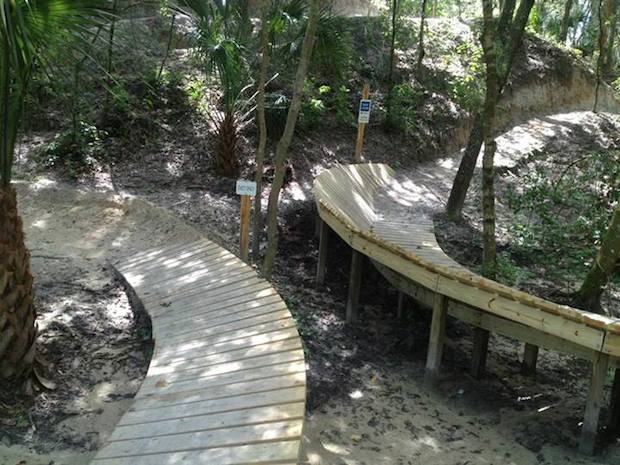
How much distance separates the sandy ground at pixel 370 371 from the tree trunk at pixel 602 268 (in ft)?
3.78

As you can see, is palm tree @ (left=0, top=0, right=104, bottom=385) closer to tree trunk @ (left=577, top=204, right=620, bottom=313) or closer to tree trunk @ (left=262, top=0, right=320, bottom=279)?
tree trunk @ (left=262, top=0, right=320, bottom=279)

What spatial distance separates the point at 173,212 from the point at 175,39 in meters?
7.75

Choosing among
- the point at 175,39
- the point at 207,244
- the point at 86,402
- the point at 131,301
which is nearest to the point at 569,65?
the point at 175,39

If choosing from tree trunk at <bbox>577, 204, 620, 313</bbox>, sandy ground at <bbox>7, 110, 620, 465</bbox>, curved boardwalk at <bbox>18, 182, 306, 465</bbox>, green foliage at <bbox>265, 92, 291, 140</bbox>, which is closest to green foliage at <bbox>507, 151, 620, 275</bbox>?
tree trunk at <bbox>577, 204, 620, 313</bbox>

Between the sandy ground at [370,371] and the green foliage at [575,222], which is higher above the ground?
the green foliage at [575,222]

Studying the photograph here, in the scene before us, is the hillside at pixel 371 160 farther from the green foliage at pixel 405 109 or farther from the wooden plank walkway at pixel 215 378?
the wooden plank walkway at pixel 215 378

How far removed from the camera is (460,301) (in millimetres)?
6074

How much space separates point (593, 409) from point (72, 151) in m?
9.31

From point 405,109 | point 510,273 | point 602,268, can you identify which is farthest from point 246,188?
point 405,109

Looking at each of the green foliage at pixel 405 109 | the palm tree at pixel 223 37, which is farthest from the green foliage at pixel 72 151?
the green foliage at pixel 405 109

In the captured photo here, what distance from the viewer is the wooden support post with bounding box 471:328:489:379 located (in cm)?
648

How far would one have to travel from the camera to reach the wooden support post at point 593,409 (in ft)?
16.3

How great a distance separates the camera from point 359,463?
4691 millimetres

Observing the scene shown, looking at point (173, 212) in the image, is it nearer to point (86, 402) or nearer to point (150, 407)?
point (86, 402)
